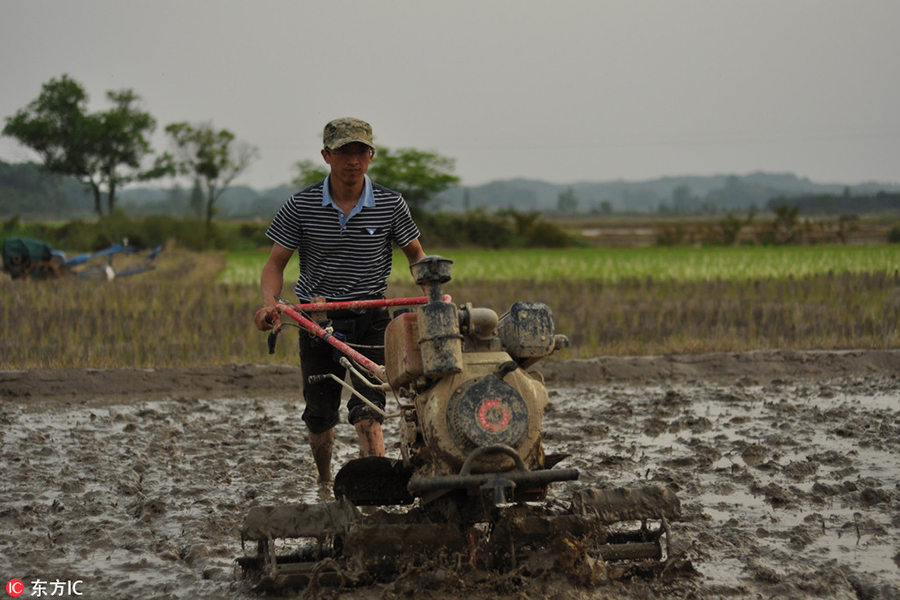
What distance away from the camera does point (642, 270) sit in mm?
18812

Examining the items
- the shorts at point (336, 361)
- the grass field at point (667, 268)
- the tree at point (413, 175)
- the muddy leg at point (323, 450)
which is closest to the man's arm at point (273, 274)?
the shorts at point (336, 361)

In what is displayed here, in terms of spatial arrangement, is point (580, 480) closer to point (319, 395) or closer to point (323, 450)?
point (323, 450)

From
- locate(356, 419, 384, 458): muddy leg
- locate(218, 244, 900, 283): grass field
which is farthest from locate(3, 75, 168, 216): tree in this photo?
locate(356, 419, 384, 458): muddy leg

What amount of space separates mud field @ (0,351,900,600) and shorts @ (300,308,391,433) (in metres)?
0.51

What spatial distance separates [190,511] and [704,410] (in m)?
3.87

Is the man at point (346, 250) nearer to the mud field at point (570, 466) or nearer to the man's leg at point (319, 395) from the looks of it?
the man's leg at point (319, 395)

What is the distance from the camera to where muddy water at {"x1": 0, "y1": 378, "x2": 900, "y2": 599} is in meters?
3.35

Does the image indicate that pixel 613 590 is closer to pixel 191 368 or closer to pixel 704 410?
pixel 704 410

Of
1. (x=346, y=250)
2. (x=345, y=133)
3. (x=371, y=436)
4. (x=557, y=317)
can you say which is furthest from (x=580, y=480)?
(x=557, y=317)

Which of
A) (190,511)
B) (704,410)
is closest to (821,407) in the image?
(704,410)

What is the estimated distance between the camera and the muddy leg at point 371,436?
405 centimetres

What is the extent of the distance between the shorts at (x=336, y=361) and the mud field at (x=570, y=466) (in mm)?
507

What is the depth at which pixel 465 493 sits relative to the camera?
9.93ft

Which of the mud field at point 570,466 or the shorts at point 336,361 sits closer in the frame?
the mud field at point 570,466
